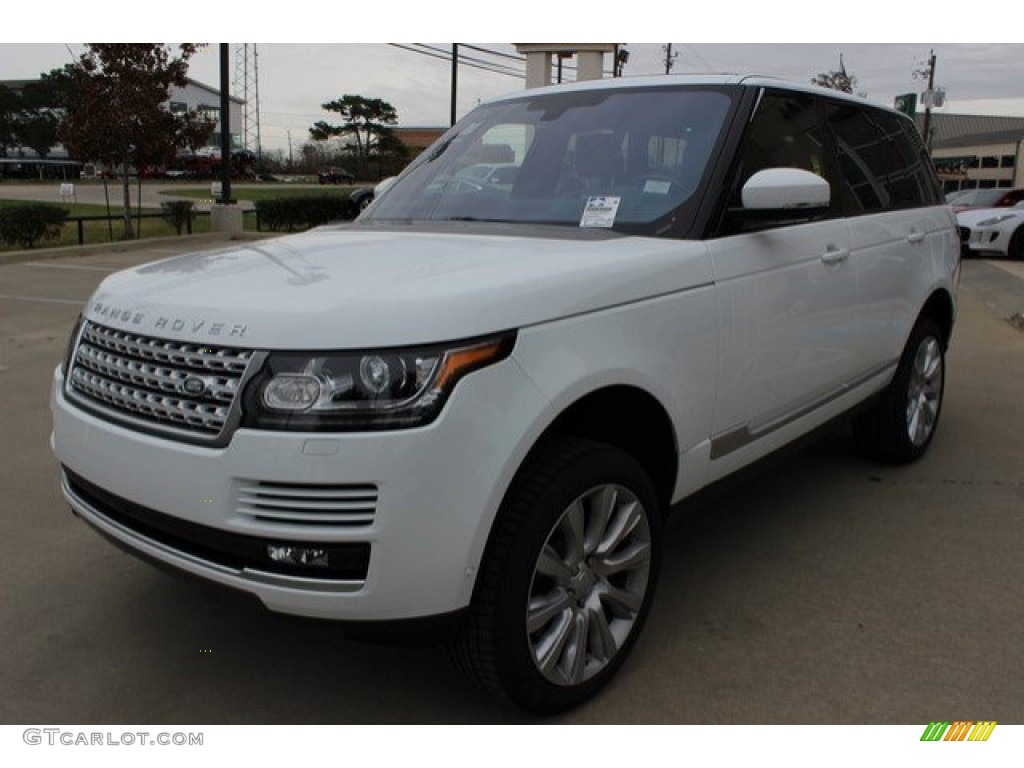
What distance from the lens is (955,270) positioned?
16.8ft

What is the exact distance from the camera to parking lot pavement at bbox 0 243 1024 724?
2.62 m

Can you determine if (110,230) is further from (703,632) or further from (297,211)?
(703,632)

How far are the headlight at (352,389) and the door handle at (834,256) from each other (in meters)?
2.00

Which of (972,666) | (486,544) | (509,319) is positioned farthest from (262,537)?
(972,666)

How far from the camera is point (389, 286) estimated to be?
7.44 ft

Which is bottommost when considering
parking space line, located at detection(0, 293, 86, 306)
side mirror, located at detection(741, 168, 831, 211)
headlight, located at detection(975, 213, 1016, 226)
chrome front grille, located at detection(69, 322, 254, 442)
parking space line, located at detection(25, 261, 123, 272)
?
parking space line, located at detection(0, 293, 86, 306)

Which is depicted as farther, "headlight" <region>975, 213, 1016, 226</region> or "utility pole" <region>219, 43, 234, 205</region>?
"utility pole" <region>219, 43, 234, 205</region>

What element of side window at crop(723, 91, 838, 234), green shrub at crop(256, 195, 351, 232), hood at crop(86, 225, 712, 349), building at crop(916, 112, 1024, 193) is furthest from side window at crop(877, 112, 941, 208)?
building at crop(916, 112, 1024, 193)

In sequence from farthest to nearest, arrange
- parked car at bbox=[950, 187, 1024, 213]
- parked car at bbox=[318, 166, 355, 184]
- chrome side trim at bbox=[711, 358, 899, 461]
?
parked car at bbox=[318, 166, 355, 184] < parked car at bbox=[950, 187, 1024, 213] < chrome side trim at bbox=[711, 358, 899, 461]

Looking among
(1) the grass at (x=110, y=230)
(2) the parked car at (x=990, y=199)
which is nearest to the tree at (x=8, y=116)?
(1) the grass at (x=110, y=230)

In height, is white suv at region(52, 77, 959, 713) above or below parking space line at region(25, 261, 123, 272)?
above

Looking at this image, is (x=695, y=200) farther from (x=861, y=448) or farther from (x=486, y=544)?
(x=861, y=448)

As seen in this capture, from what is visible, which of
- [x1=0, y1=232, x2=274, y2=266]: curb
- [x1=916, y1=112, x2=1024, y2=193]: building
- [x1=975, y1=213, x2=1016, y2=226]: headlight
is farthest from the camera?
[x1=916, y1=112, x2=1024, y2=193]: building

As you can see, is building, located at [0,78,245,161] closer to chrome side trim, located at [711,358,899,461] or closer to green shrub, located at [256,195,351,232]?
green shrub, located at [256,195,351,232]
